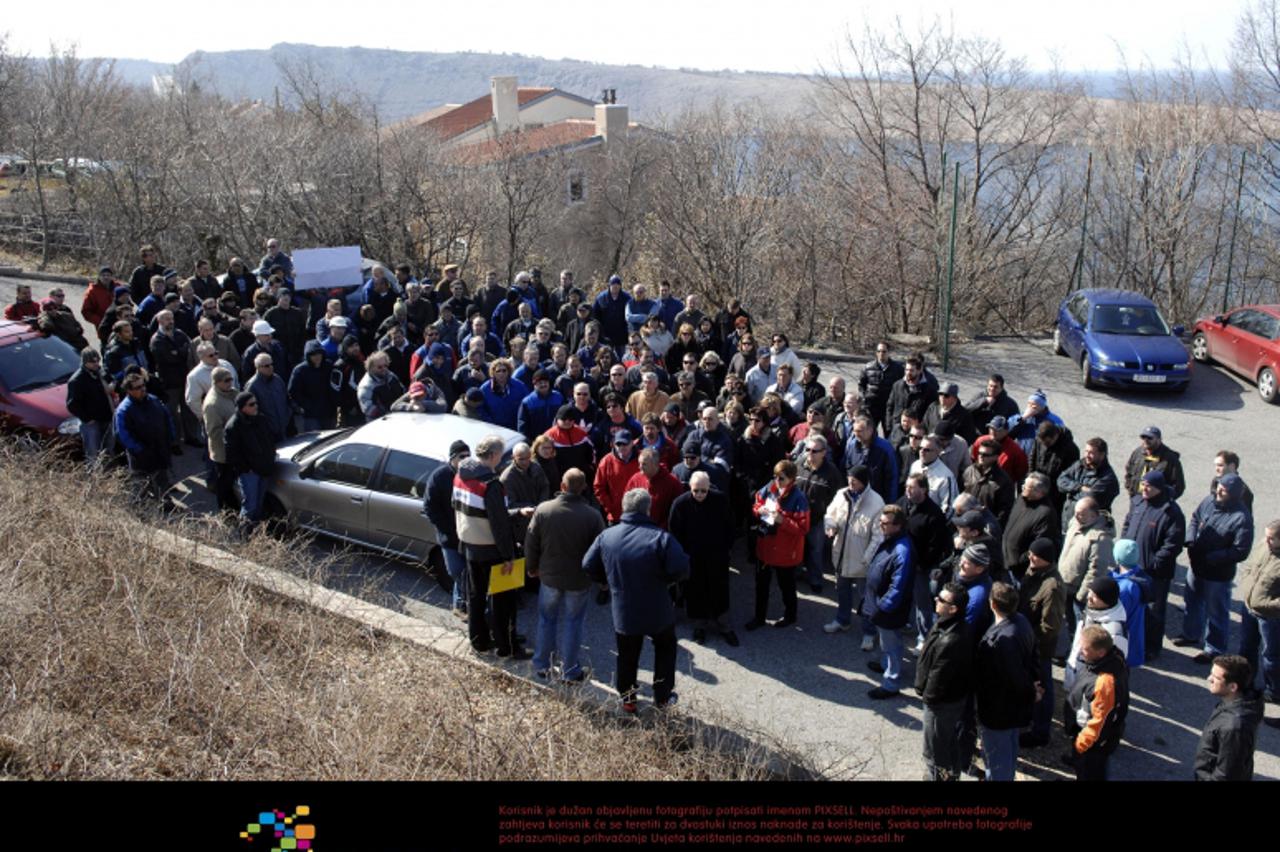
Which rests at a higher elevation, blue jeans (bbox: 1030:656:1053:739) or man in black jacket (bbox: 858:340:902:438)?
man in black jacket (bbox: 858:340:902:438)

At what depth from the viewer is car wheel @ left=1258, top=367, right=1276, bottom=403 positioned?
1429cm

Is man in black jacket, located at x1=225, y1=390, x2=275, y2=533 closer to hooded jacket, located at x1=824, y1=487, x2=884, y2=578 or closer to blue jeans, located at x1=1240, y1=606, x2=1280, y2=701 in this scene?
hooded jacket, located at x1=824, y1=487, x2=884, y2=578

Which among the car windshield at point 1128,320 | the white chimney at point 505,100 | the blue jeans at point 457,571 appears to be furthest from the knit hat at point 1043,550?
the white chimney at point 505,100

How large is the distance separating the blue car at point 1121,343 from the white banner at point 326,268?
11882 millimetres

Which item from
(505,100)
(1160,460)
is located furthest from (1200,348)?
(505,100)

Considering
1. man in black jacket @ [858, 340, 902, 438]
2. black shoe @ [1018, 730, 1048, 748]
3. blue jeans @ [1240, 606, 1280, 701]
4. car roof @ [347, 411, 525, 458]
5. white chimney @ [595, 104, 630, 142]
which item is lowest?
black shoe @ [1018, 730, 1048, 748]

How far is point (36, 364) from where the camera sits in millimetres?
11664

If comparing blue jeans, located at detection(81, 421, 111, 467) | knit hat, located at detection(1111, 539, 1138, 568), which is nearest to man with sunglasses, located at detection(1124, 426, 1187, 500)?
knit hat, located at detection(1111, 539, 1138, 568)

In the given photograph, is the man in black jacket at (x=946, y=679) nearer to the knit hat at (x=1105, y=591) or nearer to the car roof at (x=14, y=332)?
the knit hat at (x=1105, y=591)

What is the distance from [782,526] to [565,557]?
196 centimetres

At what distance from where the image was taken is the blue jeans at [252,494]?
963 centimetres

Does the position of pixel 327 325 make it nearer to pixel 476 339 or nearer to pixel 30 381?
pixel 476 339

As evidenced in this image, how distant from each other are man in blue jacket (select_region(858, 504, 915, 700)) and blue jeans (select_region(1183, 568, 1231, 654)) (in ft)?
8.42
